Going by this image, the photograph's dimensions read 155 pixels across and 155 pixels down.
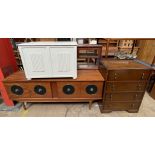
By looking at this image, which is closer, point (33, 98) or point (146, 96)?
point (33, 98)

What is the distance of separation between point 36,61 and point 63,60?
40 cm

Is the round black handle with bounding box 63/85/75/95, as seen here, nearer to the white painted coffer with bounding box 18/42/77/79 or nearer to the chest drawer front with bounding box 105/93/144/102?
the white painted coffer with bounding box 18/42/77/79

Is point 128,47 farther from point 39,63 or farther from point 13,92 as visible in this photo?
point 13,92

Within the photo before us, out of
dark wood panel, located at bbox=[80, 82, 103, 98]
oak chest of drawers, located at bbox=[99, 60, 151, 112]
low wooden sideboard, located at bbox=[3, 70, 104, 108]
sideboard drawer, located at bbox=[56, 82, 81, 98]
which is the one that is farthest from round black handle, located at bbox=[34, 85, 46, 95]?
oak chest of drawers, located at bbox=[99, 60, 151, 112]

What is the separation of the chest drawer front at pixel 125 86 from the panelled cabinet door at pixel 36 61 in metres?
0.98

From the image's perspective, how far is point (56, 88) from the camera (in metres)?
1.80

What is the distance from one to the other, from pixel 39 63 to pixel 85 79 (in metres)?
0.75

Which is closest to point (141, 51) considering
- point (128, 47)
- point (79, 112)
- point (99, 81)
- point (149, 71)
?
point (128, 47)

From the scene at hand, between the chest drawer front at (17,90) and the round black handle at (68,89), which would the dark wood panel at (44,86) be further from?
the round black handle at (68,89)

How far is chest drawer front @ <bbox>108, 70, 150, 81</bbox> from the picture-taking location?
1527 mm

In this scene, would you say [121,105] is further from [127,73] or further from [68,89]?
[68,89]

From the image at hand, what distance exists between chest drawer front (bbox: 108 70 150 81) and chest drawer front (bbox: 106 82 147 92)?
73mm

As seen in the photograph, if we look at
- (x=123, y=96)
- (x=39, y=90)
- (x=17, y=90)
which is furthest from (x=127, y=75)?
(x=17, y=90)

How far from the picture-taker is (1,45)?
5.68 feet
